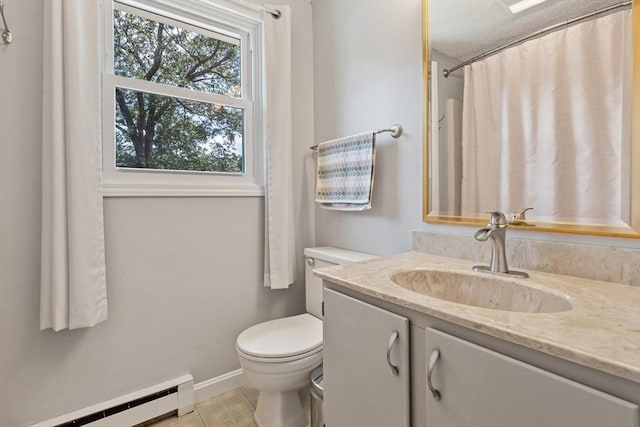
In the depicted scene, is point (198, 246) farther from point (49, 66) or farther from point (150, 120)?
→ point (49, 66)

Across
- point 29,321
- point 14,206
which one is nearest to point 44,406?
point 29,321

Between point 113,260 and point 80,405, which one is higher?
point 113,260

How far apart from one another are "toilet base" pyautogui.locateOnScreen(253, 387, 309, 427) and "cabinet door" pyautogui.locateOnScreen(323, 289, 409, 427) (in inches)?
16.7

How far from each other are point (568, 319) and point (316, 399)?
3.33 ft

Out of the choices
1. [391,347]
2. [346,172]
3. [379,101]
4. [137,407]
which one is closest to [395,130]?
[379,101]

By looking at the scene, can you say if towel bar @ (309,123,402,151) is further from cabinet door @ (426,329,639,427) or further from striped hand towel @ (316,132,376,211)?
cabinet door @ (426,329,639,427)

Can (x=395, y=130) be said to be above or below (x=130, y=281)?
above

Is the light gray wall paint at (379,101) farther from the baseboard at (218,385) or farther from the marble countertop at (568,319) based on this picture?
the baseboard at (218,385)

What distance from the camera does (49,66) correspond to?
3.92 ft

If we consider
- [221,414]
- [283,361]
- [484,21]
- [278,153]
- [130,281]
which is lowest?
[221,414]

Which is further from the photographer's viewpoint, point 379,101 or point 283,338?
point 379,101

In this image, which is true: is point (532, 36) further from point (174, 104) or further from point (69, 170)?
point (69, 170)

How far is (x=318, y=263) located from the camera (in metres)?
1.70

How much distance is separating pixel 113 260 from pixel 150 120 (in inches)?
27.5
